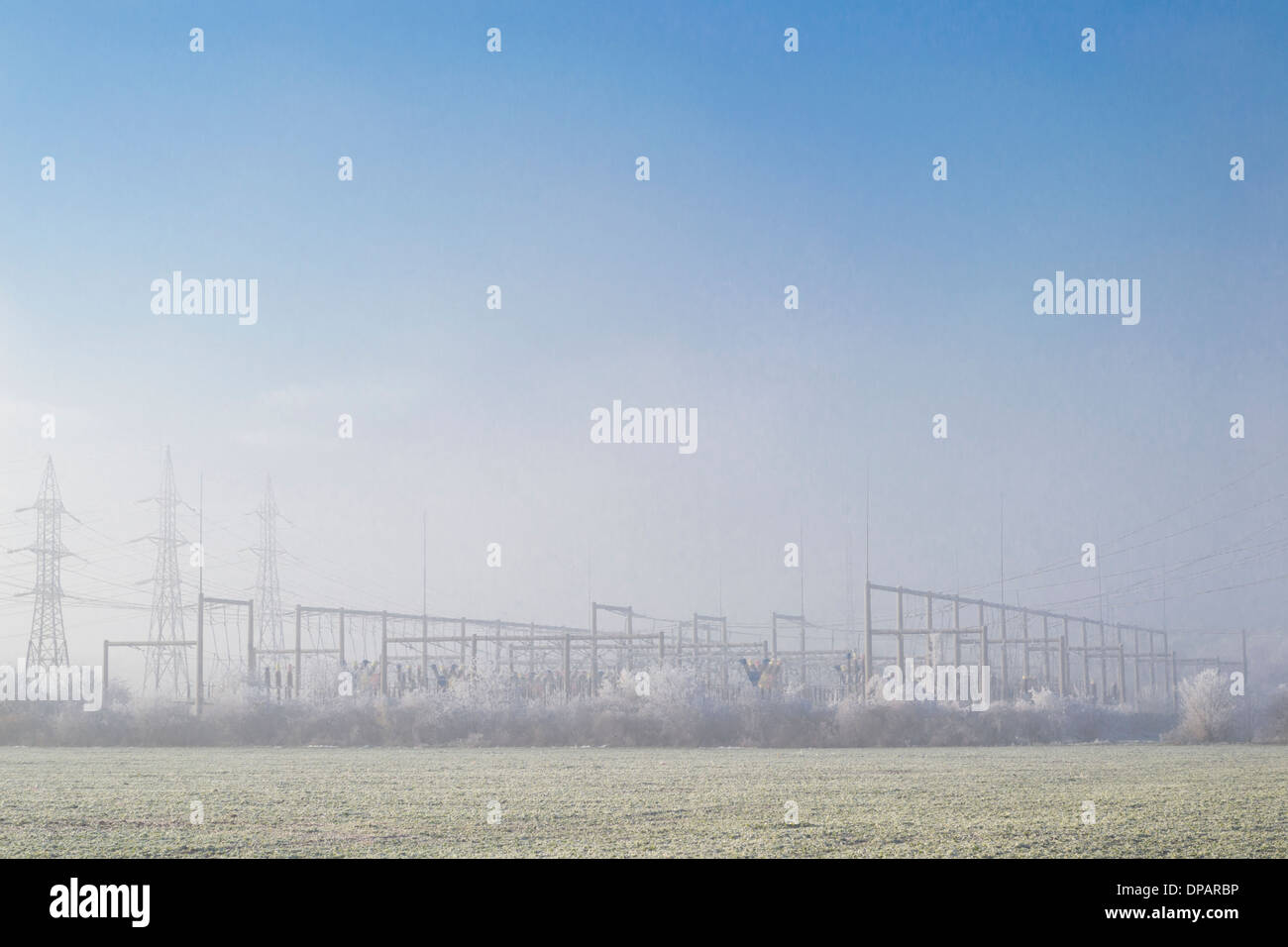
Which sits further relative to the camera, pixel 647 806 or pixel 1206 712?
pixel 1206 712

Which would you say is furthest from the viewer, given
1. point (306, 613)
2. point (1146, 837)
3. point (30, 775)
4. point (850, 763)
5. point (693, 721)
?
point (306, 613)

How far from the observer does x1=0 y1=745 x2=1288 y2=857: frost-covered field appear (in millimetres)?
10086

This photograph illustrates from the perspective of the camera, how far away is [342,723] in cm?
3156

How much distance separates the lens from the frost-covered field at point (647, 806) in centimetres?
1009

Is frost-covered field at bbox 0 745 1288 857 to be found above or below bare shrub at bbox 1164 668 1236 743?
above

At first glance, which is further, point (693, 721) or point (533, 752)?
point (693, 721)

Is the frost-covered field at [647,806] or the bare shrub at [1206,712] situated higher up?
the frost-covered field at [647,806]

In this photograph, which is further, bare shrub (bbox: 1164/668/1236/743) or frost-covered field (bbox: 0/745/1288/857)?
bare shrub (bbox: 1164/668/1236/743)

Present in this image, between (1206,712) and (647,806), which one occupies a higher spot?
(647,806)

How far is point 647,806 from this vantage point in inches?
522

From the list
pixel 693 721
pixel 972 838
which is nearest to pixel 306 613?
pixel 693 721

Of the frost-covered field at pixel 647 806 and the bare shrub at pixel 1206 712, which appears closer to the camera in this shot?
the frost-covered field at pixel 647 806

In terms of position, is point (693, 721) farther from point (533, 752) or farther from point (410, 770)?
point (410, 770)
